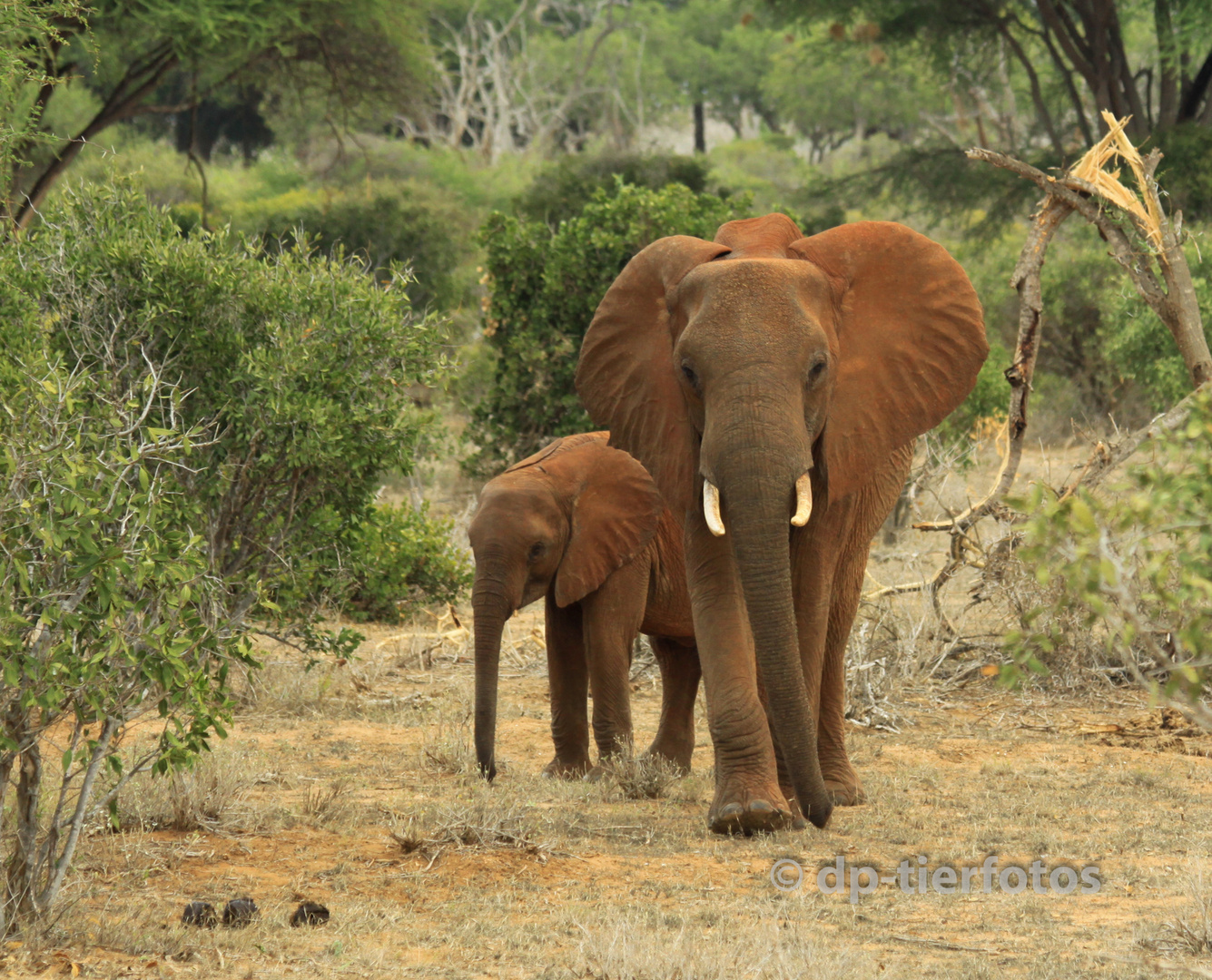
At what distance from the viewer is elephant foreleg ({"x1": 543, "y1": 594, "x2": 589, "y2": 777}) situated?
7.16 m

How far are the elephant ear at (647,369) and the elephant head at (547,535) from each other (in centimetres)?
77

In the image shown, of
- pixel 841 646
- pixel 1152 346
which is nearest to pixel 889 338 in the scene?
pixel 841 646

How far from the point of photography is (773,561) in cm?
518

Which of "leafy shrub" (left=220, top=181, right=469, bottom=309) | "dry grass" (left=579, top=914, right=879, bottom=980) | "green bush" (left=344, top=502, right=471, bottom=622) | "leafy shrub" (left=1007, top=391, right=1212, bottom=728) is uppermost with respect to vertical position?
"leafy shrub" (left=220, top=181, right=469, bottom=309)

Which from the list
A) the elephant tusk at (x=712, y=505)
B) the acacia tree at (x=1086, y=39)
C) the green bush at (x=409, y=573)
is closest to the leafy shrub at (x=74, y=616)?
the elephant tusk at (x=712, y=505)

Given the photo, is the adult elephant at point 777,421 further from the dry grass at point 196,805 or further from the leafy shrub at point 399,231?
the leafy shrub at point 399,231

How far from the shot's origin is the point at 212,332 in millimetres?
7152

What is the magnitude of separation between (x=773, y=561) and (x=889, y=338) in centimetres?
120

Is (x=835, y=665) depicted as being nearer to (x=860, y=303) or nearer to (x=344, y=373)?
(x=860, y=303)

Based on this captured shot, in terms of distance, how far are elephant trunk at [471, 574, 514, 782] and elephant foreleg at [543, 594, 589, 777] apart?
44cm

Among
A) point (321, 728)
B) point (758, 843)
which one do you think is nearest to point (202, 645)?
point (758, 843)

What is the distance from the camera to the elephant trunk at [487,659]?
655 cm

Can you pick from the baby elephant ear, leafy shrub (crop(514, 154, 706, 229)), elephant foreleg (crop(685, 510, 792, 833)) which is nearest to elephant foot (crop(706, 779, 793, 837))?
elephant foreleg (crop(685, 510, 792, 833))

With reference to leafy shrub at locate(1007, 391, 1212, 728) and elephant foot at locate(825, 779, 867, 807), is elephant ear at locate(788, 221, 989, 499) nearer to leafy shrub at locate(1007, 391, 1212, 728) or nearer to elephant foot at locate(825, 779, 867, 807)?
elephant foot at locate(825, 779, 867, 807)
